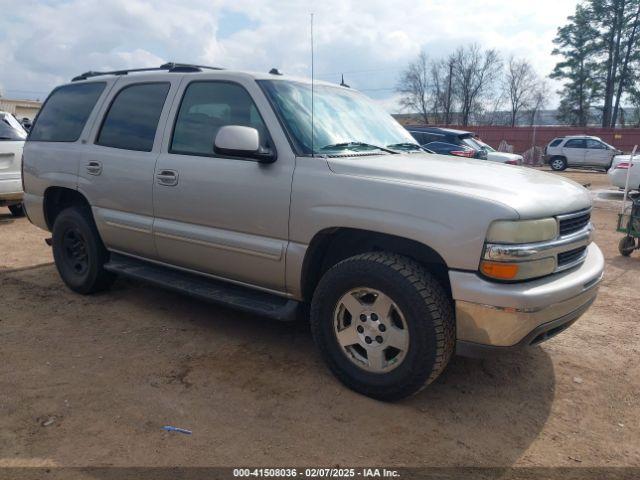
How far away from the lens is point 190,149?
404cm

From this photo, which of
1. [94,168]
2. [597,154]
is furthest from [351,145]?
[597,154]

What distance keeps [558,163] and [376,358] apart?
2633cm

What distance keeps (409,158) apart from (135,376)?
2318 millimetres

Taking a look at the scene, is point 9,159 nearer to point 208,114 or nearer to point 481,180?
point 208,114

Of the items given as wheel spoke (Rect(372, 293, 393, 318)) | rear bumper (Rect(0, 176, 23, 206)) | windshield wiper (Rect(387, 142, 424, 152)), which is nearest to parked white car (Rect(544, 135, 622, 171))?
rear bumper (Rect(0, 176, 23, 206))

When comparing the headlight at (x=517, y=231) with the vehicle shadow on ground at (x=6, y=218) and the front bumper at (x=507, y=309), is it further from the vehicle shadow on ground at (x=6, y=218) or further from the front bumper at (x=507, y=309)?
the vehicle shadow on ground at (x=6, y=218)

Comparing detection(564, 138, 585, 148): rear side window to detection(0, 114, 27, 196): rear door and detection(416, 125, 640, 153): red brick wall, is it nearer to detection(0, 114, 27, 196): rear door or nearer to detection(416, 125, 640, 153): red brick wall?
detection(416, 125, 640, 153): red brick wall

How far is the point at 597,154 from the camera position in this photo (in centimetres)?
2555

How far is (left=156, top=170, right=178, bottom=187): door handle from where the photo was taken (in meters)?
4.03

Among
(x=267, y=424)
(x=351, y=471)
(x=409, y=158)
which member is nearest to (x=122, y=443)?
(x=267, y=424)

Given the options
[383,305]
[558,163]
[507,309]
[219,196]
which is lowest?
[558,163]

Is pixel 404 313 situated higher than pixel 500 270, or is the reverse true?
pixel 500 270

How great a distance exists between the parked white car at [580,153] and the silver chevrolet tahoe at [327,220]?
24.5 metres

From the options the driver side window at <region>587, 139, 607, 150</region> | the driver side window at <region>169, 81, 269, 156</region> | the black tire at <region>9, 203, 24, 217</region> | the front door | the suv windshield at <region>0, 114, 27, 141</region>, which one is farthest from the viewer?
the driver side window at <region>587, 139, 607, 150</region>
